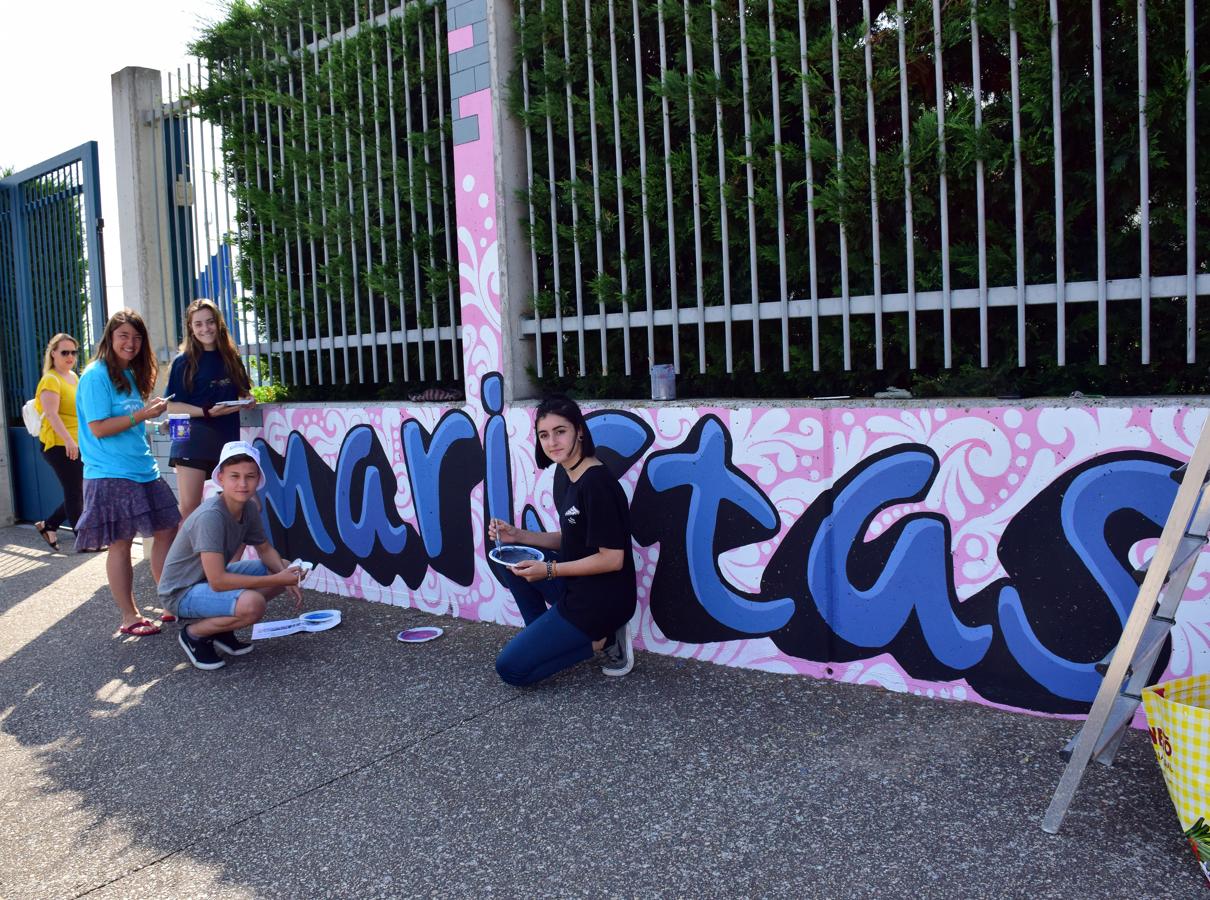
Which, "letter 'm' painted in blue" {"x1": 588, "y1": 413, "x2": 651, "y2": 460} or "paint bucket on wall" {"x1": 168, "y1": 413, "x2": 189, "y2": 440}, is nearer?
"letter 'm' painted in blue" {"x1": 588, "y1": 413, "x2": 651, "y2": 460}

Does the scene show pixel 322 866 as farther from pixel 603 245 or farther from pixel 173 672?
pixel 603 245

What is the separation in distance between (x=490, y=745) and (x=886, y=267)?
7.83ft

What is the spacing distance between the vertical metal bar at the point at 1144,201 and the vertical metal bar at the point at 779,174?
130 cm

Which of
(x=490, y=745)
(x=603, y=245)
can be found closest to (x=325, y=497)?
(x=603, y=245)

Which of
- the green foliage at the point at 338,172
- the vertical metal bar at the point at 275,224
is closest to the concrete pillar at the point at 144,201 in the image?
the green foliage at the point at 338,172

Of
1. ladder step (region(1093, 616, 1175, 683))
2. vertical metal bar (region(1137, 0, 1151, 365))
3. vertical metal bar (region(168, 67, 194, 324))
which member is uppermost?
vertical metal bar (region(168, 67, 194, 324))

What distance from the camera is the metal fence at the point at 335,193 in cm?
562

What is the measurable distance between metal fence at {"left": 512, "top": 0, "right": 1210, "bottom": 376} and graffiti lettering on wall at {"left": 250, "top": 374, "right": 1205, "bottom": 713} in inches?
16.5

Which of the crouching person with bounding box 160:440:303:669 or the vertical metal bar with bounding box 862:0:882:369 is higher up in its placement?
the vertical metal bar with bounding box 862:0:882:369

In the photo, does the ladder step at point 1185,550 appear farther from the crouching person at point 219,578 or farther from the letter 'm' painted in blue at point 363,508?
the letter 'm' painted in blue at point 363,508

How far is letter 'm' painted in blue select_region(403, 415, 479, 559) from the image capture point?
5443 millimetres

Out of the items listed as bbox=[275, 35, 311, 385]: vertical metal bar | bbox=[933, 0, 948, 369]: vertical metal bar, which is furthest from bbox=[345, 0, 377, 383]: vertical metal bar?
bbox=[933, 0, 948, 369]: vertical metal bar

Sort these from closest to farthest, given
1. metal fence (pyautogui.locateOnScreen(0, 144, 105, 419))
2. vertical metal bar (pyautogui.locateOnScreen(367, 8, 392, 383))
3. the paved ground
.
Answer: the paved ground, vertical metal bar (pyautogui.locateOnScreen(367, 8, 392, 383)), metal fence (pyautogui.locateOnScreen(0, 144, 105, 419))

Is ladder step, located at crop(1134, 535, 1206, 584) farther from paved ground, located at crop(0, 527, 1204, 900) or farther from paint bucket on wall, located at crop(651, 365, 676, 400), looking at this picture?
paint bucket on wall, located at crop(651, 365, 676, 400)
